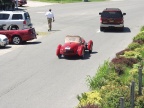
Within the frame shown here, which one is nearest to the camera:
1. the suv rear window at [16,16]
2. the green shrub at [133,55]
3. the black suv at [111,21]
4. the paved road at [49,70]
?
the paved road at [49,70]

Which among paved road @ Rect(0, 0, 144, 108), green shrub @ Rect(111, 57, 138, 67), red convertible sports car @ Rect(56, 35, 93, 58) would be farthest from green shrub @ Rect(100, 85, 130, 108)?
red convertible sports car @ Rect(56, 35, 93, 58)

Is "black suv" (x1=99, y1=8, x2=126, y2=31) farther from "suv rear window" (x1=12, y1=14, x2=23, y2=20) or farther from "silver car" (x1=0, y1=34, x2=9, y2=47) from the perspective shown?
"silver car" (x1=0, y1=34, x2=9, y2=47)

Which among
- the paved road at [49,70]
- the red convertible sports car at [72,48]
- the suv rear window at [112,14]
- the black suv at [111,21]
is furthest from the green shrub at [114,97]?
the suv rear window at [112,14]

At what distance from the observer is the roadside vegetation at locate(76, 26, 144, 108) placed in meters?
12.1

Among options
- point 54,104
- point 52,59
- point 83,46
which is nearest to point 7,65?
point 52,59

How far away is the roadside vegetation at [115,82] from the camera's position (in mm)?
12133

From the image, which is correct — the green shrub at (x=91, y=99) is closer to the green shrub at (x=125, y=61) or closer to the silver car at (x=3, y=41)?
the green shrub at (x=125, y=61)

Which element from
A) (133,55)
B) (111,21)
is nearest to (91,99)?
(133,55)

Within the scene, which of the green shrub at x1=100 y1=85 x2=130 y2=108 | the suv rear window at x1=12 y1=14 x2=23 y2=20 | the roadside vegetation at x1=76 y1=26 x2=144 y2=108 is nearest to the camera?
the green shrub at x1=100 y1=85 x2=130 y2=108

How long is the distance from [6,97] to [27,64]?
6.31 metres

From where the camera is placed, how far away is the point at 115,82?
48.9 feet

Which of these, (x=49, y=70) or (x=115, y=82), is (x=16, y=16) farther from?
(x=115, y=82)

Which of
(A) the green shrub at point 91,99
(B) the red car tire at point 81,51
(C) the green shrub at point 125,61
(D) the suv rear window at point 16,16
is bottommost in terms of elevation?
(B) the red car tire at point 81,51

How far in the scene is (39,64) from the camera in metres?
21.0
